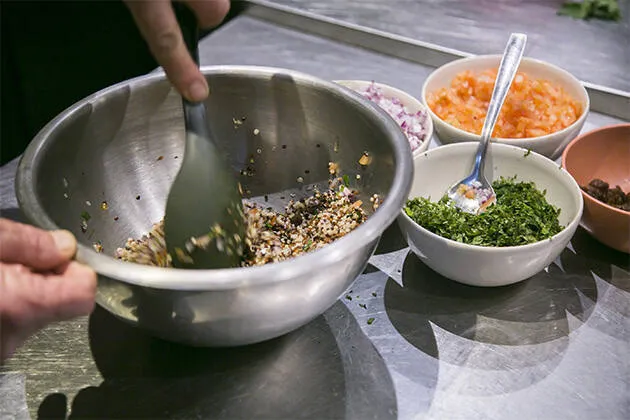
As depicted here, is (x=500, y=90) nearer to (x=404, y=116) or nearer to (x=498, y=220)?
(x=404, y=116)

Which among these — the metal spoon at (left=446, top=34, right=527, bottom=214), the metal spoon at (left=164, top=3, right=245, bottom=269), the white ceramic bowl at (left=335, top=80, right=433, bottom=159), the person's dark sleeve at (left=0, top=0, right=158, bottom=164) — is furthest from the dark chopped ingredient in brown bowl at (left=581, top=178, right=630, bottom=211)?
the person's dark sleeve at (left=0, top=0, right=158, bottom=164)

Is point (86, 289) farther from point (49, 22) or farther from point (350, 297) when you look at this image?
A: point (49, 22)

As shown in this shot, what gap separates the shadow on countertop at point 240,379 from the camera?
3.26 feet

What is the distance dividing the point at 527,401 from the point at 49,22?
6.97ft

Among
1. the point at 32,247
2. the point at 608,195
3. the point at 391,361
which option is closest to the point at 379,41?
the point at 608,195

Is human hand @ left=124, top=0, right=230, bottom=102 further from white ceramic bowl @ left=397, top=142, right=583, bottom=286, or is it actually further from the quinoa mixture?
white ceramic bowl @ left=397, top=142, right=583, bottom=286

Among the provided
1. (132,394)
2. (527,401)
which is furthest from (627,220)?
(132,394)

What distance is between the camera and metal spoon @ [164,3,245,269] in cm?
99

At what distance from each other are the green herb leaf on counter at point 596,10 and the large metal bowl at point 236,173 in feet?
4.48

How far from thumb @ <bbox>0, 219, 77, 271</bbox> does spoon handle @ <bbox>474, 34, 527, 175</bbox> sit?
836mm

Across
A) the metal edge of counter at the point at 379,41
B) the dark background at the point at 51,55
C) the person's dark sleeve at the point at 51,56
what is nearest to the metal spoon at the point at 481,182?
the metal edge of counter at the point at 379,41

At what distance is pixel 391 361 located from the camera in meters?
1.06

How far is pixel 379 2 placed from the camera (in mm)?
2248

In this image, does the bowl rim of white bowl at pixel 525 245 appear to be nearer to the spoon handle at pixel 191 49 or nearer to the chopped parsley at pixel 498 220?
the chopped parsley at pixel 498 220
